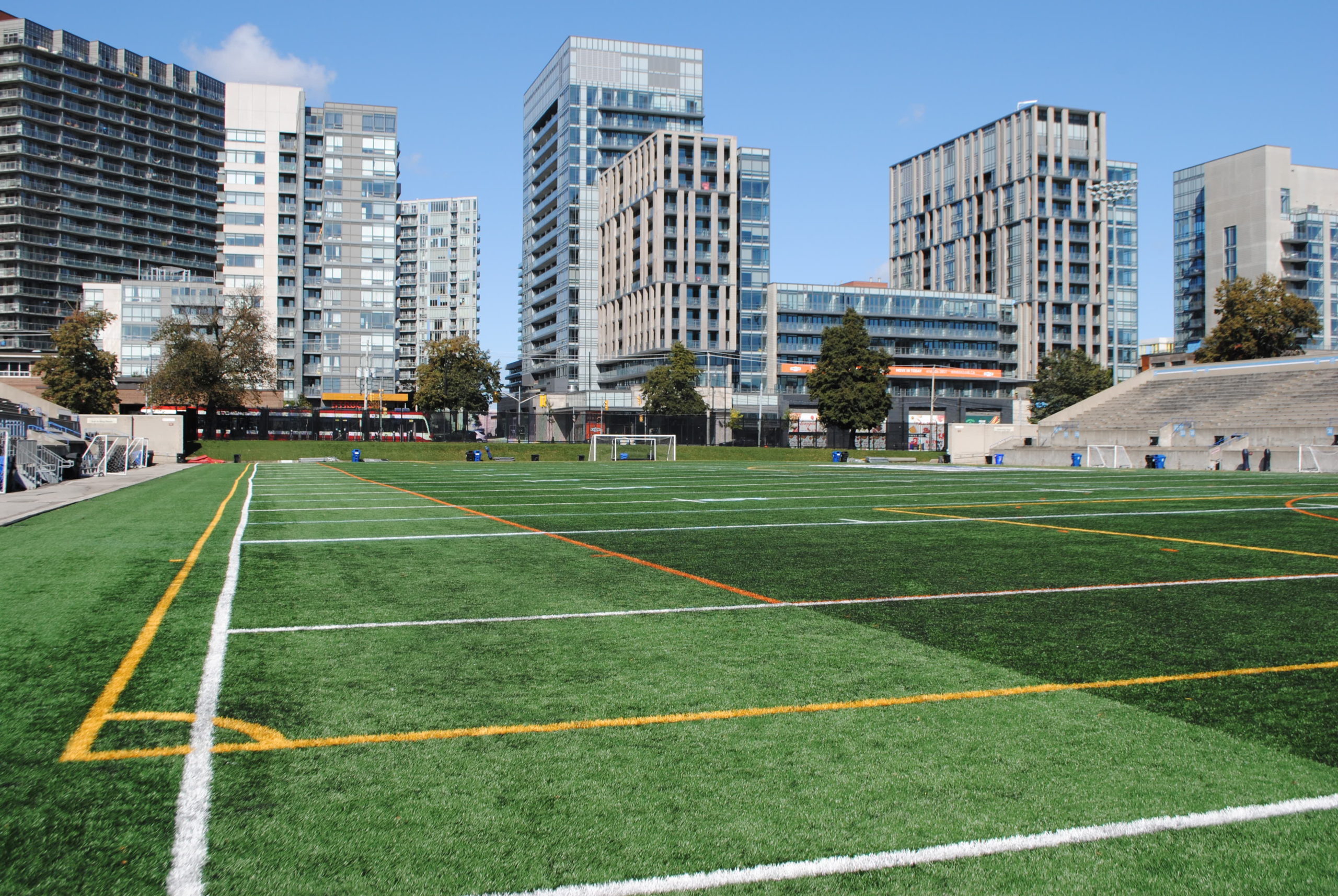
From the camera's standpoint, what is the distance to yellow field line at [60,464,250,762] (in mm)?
4117

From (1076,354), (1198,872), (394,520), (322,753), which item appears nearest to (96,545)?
(394,520)

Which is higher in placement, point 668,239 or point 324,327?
point 668,239

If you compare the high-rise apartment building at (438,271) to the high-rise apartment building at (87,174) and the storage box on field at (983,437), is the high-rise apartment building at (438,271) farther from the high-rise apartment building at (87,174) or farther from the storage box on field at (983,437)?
the storage box on field at (983,437)

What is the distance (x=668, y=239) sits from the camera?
4087 inches

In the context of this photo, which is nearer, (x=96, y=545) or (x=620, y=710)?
(x=620, y=710)

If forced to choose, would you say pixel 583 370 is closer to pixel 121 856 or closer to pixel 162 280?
pixel 162 280

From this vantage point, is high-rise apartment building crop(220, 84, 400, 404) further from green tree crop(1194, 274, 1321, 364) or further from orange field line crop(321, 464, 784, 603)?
orange field line crop(321, 464, 784, 603)

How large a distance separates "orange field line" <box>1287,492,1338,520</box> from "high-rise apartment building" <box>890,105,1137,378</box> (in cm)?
10113

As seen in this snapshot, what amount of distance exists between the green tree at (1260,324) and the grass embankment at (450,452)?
26332mm

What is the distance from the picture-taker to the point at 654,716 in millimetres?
4598

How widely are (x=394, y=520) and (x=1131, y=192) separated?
13250 centimetres

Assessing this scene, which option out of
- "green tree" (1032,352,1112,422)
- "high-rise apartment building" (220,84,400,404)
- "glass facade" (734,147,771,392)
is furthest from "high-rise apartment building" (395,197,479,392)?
"green tree" (1032,352,1112,422)

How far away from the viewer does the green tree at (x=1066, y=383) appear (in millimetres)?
84688

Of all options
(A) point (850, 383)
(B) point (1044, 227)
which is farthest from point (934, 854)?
(B) point (1044, 227)
